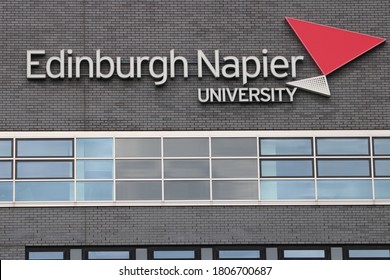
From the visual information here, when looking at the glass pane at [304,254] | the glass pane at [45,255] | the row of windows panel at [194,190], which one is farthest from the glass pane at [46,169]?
the glass pane at [304,254]

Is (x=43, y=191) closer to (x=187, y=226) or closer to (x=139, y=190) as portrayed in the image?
(x=139, y=190)

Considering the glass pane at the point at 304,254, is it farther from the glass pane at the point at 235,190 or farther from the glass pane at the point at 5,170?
the glass pane at the point at 5,170

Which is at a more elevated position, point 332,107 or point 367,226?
point 332,107

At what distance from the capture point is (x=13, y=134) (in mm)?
26891

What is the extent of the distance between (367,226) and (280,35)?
188 inches

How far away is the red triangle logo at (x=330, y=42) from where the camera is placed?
27.4 metres

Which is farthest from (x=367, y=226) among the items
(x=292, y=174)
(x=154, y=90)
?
(x=154, y=90)

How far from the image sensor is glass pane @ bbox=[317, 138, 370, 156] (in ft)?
89.1

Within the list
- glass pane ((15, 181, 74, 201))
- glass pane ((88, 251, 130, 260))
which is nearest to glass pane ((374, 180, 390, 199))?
glass pane ((88, 251, 130, 260))

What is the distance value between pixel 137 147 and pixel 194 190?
160 cm

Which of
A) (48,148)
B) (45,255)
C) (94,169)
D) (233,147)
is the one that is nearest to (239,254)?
(233,147)

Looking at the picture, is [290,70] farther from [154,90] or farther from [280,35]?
[154,90]

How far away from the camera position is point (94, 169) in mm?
26922

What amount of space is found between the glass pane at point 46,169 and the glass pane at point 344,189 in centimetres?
564
